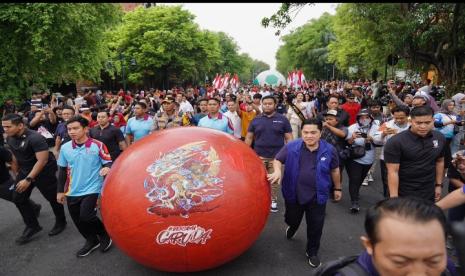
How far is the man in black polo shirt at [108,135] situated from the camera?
20.9 feet

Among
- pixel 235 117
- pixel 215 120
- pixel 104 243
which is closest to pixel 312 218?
pixel 104 243

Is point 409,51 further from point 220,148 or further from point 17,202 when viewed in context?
point 17,202

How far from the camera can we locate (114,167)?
4.04 metres

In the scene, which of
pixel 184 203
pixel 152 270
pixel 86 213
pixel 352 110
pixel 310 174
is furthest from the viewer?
pixel 352 110

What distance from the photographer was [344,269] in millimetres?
1603

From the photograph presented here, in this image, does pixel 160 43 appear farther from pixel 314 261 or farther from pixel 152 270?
pixel 314 261

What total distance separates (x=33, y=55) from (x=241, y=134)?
453 inches

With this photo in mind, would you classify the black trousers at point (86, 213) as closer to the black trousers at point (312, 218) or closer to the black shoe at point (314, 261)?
the black trousers at point (312, 218)

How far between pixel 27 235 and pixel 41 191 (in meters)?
0.67

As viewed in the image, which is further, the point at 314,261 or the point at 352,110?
the point at 352,110

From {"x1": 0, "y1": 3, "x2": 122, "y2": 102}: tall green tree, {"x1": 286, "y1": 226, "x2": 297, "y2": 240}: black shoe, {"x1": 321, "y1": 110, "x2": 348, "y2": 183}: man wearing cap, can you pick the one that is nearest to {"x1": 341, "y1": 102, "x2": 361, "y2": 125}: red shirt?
{"x1": 321, "y1": 110, "x2": 348, "y2": 183}: man wearing cap

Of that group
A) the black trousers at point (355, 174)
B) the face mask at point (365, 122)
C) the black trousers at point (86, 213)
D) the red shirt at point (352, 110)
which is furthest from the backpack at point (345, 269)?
the red shirt at point (352, 110)

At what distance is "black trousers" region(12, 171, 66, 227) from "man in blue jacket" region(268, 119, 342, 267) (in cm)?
354

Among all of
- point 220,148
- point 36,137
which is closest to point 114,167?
point 220,148
